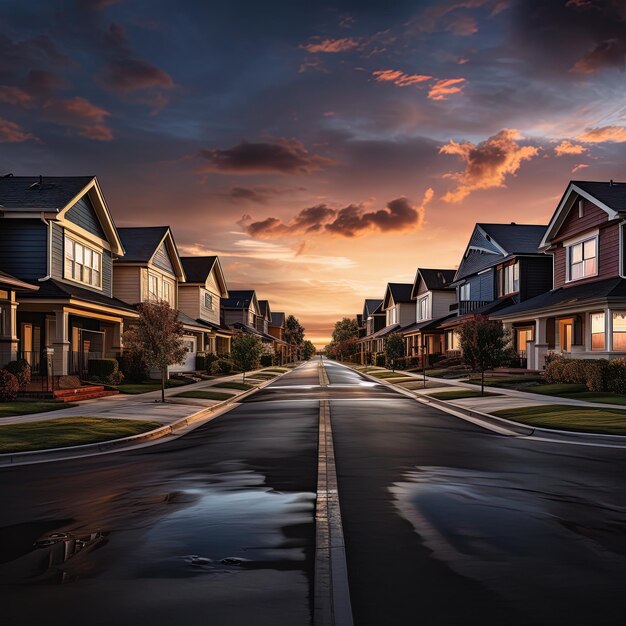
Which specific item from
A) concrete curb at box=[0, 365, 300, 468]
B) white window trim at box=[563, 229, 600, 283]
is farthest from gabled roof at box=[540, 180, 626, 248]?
concrete curb at box=[0, 365, 300, 468]

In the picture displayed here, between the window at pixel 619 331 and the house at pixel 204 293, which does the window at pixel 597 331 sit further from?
the house at pixel 204 293

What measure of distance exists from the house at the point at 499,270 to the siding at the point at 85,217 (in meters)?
22.7

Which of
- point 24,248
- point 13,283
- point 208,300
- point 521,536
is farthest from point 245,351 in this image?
point 521,536

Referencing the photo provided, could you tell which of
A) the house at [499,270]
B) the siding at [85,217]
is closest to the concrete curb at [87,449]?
the siding at [85,217]

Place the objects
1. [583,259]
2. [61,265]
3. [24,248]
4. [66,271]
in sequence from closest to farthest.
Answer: [24,248]
[61,265]
[66,271]
[583,259]

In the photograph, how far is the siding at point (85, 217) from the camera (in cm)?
2970

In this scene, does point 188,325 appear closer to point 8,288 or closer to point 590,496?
point 8,288

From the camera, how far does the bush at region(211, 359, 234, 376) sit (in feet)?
161

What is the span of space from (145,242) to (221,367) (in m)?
14.7

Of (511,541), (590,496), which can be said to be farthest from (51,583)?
(590,496)

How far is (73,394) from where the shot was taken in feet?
81.6

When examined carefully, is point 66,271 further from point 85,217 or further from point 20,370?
point 20,370

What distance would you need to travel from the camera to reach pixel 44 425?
16062mm

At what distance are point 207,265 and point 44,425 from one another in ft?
128
